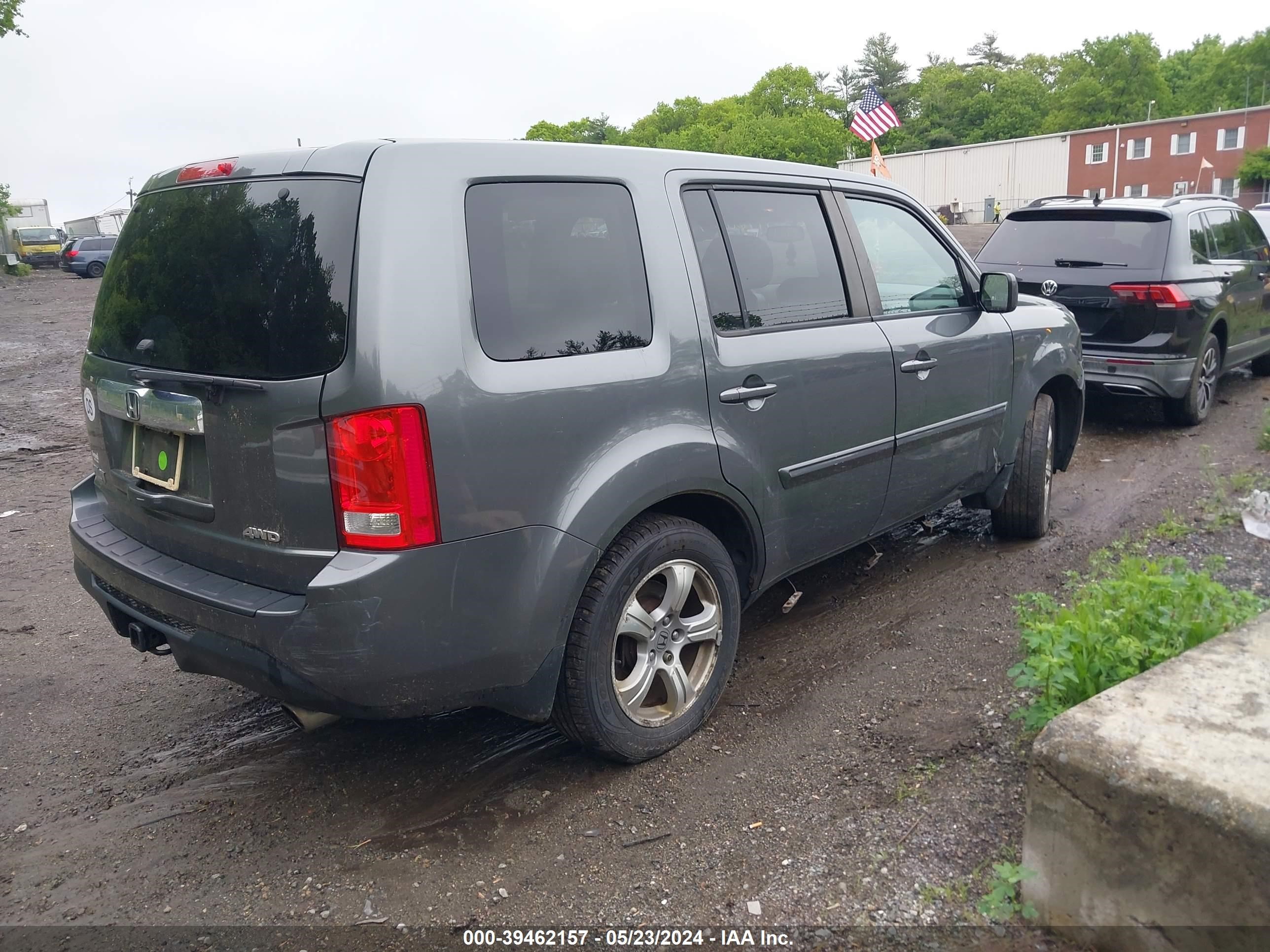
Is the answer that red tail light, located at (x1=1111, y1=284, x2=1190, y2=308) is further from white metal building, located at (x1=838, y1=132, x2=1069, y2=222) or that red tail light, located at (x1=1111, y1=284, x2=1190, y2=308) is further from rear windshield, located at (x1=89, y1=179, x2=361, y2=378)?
white metal building, located at (x1=838, y1=132, x2=1069, y2=222)

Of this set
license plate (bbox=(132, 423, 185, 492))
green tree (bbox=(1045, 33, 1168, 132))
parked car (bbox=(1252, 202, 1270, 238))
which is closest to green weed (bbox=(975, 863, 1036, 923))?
license plate (bbox=(132, 423, 185, 492))

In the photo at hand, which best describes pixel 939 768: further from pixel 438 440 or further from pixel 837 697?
pixel 438 440

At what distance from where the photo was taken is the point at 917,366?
4191mm

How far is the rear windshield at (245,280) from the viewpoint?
2639mm

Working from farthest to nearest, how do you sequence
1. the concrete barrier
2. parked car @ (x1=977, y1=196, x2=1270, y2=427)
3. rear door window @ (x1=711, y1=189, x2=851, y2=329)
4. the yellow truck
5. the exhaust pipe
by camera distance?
the yellow truck, parked car @ (x1=977, y1=196, x2=1270, y2=427), rear door window @ (x1=711, y1=189, x2=851, y2=329), the exhaust pipe, the concrete barrier

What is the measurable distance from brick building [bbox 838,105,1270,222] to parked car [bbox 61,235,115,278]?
40.9m

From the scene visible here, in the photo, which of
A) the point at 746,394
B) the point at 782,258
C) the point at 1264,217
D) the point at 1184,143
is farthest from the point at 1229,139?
the point at 746,394

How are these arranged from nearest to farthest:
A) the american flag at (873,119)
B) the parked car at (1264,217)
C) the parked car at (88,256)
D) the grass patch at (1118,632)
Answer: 1. the grass patch at (1118,632)
2. the parked car at (1264,217)
3. the american flag at (873,119)
4. the parked car at (88,256)

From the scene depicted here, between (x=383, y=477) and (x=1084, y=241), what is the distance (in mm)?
6880

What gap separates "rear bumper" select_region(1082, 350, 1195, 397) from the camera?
745 cm

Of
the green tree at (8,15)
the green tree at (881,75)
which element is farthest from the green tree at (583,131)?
the green tree at (8,15)

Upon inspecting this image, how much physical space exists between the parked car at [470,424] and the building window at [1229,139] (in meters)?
67.0

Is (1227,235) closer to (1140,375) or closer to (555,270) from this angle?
(1140,375)

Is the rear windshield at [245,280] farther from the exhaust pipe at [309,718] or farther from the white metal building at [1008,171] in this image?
the white metal building at [1008,171]
